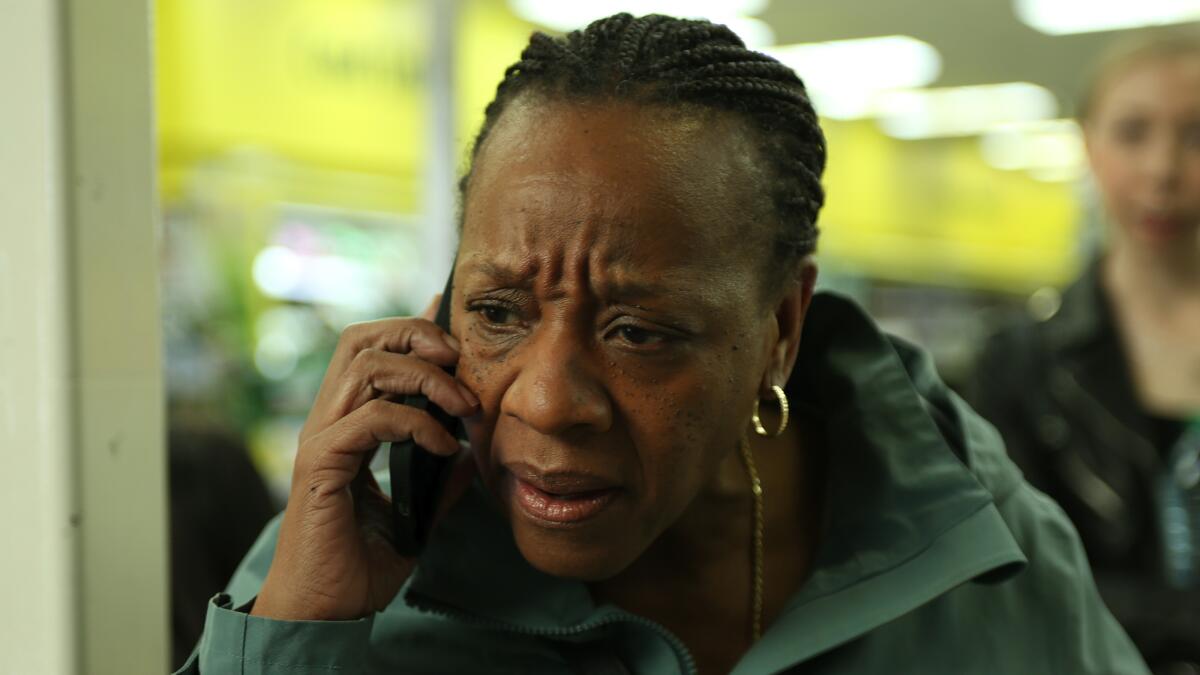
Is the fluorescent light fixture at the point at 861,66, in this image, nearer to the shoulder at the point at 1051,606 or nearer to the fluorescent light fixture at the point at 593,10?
the fluorescent light fixture at the point at 593,10

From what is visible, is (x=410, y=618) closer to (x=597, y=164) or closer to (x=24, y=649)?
(x=24, y=649)

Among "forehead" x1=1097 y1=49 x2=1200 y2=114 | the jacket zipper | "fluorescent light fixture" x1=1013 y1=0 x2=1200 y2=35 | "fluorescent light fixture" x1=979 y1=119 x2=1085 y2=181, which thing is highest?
"fluorescent light fixture" x1=1013 y1=0 x2=1200 y2=35

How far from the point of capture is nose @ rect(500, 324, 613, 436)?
3.67 feet

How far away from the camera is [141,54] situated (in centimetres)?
106

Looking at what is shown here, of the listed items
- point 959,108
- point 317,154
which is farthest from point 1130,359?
point 959,108

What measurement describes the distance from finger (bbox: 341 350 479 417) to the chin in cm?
14

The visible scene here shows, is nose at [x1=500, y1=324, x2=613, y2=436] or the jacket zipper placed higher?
nose at [x1=500, y1=324, x2=613, y2=436]

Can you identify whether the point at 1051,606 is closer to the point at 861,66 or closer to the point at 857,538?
the point at 857,538

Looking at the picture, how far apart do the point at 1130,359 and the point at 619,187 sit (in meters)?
1.53

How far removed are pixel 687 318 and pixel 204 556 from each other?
119cm

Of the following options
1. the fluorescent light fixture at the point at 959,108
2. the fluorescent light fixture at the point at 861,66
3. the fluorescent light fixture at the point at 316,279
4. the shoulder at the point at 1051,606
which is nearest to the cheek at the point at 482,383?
the shoulder at the point at 1051,606

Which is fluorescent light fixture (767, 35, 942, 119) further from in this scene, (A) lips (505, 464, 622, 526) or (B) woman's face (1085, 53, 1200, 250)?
(A) lips (505, 464, 622, 526)

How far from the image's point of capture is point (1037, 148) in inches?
440

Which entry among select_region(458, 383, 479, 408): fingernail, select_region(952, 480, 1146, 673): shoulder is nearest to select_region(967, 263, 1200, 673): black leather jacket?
select_region(952, 480, 1146, 673): shoulder
